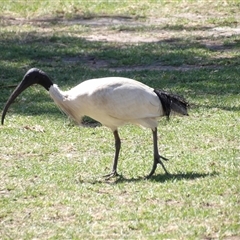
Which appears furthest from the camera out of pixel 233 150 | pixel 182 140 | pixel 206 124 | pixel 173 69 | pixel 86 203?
pixel 173 69

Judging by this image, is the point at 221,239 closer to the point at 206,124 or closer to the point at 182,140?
the point at 182,140

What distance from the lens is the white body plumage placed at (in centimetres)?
724

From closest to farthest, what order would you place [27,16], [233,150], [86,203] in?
[86,203] → [233,150] → [27,16]

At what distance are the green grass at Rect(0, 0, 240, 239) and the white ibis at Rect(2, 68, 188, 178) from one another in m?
0.53

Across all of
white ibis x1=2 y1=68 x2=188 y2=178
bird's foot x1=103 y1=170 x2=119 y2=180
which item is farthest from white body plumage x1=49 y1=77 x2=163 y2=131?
bird's foot x1=103 y1=170 x2=119 y2=180

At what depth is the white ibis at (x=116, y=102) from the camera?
7.25 meters

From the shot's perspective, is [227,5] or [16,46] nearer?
[16,46]

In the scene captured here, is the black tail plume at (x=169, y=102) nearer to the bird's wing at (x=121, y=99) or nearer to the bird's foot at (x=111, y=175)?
the bird's wing at (x=121, y=99)

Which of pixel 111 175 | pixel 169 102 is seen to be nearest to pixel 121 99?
pixel 169 102

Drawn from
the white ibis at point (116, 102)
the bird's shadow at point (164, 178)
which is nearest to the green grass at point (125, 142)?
the bird's shadow at point (164, 178)

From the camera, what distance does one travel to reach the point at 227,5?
1892cm

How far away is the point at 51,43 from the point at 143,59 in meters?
2.57

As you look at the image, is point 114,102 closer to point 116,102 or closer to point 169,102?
point 116,102

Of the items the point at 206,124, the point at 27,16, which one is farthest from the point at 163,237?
the point at 27,16
